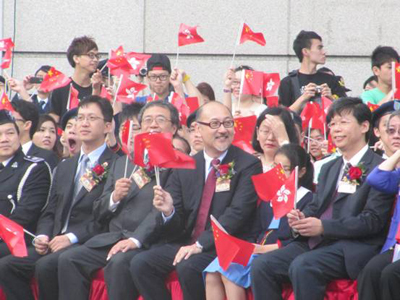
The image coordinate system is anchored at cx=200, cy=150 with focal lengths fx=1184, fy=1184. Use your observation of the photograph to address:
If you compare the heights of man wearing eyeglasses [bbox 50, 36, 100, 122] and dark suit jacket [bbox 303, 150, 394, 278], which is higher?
man wearing eyeglasses [bbox 50, 36, 100, 122]

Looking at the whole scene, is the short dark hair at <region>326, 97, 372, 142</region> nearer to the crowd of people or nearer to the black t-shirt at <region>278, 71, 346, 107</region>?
the crowd of people

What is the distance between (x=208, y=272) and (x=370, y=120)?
59.8 inches

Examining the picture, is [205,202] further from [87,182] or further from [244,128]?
[244,128]

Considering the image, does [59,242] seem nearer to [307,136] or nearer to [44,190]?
[44,190]

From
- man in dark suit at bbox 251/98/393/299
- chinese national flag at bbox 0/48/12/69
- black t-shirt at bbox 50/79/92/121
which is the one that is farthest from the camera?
chinese national flag at bbox 0/48/12/69

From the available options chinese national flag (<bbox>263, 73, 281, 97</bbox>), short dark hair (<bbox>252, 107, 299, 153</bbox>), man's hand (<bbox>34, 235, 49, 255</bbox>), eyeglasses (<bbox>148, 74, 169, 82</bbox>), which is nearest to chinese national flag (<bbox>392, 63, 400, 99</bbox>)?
short dark hair (<bbox>252, 107, 299, 153</bbox>)

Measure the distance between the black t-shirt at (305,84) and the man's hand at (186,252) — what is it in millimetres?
2980

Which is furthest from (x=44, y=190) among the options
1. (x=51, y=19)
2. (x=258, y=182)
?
(x=51, y=19)

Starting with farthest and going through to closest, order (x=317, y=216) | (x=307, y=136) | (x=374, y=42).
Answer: (x=374, y=42) < (x=307, y=136) < (x=317, y=216)

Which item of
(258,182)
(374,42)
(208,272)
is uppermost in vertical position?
(374,42)

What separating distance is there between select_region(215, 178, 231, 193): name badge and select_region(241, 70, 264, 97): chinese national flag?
2335mm

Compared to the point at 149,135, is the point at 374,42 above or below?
above

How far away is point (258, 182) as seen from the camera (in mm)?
8000

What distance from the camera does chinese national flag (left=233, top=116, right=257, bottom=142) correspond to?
9781 mm
